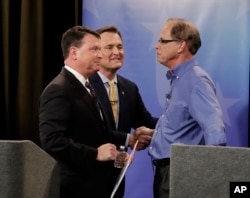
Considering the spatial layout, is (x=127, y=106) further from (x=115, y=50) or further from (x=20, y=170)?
(x=20, y=170)

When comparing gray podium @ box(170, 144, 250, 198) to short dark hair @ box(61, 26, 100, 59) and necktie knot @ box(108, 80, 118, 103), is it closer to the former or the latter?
short dark hair @ box(61, 26, 100, 59)

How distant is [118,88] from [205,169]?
1.53m

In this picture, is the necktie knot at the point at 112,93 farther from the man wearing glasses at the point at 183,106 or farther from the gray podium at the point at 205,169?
the gray podium at the point at 205,169

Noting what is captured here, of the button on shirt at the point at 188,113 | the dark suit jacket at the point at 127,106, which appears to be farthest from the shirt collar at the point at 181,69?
the dark suit jacket at the point at 127,106

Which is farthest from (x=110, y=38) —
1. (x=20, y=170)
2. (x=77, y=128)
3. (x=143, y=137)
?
(x=20, y=170)

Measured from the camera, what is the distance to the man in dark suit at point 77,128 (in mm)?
2076

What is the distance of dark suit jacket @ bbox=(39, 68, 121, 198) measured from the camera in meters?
2.07

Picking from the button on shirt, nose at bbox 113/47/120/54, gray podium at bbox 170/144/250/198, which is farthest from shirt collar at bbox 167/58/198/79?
gray podium at bbox 170/144/250/198

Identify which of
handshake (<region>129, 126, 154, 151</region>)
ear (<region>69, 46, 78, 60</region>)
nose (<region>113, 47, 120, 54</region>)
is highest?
nose (<region>113, 47, 120, 54</region>)

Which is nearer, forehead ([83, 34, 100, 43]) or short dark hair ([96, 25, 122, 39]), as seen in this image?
forehead ([83, 34, 100, 43])

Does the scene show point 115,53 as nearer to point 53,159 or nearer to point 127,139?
Answer: point 127,139

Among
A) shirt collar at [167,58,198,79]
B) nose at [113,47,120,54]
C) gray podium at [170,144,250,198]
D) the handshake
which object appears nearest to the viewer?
gray podium at [170,144,250,198]

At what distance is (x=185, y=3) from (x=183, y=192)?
1.94 meters

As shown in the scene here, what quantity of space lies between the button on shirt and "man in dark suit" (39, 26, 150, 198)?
235 mm
